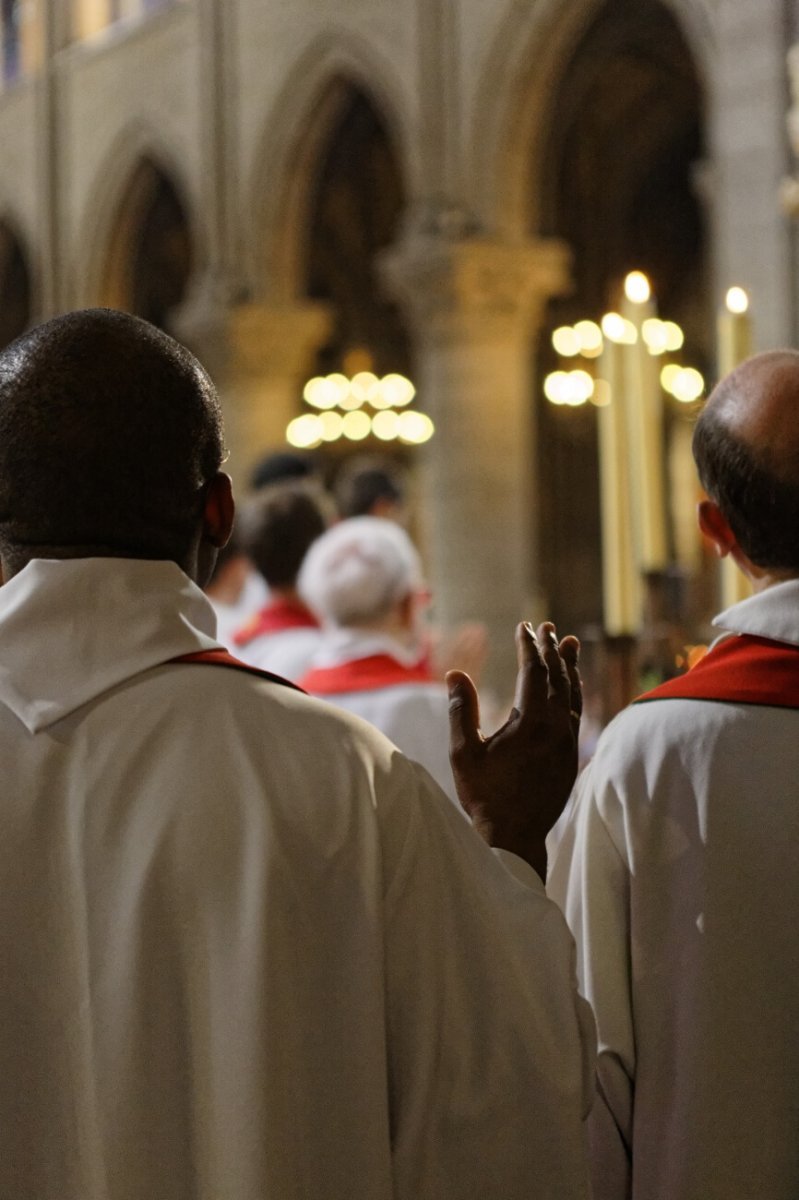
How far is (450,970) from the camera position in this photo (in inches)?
58.1

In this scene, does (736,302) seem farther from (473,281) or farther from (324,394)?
(324,394)

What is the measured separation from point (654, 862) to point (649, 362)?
91 cm

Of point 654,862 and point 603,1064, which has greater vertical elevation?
point 654,862

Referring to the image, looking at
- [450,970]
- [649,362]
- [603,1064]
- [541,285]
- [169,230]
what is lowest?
[603,1064]

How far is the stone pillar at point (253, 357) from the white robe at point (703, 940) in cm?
1258

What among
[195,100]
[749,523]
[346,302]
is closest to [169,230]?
[346,302]

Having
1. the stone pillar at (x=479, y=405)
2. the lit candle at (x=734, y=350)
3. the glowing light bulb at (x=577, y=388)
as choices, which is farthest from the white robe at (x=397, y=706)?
the glowing light bulb at (x=577, y=388)

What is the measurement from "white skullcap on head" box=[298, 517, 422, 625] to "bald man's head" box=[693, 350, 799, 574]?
1.62m

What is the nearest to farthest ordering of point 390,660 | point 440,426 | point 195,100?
A: point 390,660, point 440,426, point 195,100

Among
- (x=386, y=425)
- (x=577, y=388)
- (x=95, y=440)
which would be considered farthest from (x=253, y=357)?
(x=95, y=440)

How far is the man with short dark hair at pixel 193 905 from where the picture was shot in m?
1.41

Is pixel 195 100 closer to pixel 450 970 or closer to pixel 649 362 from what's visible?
pixel 649 362

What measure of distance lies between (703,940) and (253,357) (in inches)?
514

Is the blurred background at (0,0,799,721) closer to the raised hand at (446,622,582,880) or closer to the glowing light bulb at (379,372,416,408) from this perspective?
the glowing light bulb at (379,372,416,408)
